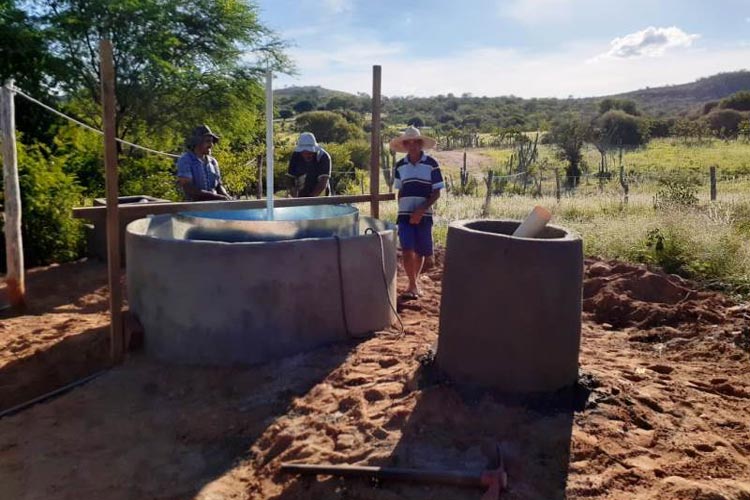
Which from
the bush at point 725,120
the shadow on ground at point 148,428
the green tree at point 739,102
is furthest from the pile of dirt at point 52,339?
the green tree at point 739,102

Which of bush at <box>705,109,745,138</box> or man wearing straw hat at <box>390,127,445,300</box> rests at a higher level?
bush at <box>705,109,745,138</box>

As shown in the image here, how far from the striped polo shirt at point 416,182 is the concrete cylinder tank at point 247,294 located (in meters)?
1.13

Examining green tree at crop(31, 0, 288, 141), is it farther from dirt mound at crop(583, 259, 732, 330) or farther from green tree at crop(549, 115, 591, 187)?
green tree at crop(549, 115, 591, 187)

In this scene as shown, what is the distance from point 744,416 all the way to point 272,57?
35.8 ft

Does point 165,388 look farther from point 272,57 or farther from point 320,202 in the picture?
point 272,57

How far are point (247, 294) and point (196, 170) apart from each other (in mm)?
2422

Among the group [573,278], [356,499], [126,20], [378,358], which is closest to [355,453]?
[356,499]

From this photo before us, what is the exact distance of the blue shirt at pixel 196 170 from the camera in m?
6.48

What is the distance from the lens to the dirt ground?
311 cm

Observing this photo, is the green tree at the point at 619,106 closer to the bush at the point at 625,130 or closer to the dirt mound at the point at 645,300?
the bush at the point at 625,130

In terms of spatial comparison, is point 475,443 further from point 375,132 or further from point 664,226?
point 664,226

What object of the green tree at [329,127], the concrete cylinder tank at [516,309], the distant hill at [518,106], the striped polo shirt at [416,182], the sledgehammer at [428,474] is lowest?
the sledgehammer at [428,474]

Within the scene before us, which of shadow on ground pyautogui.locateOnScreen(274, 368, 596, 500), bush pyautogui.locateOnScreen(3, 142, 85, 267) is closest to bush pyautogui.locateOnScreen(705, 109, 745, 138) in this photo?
bush pyautogui.locateOnScreen(3, 142, 85, 267)

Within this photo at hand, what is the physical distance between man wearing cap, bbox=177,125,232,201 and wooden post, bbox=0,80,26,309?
5.90 feet
